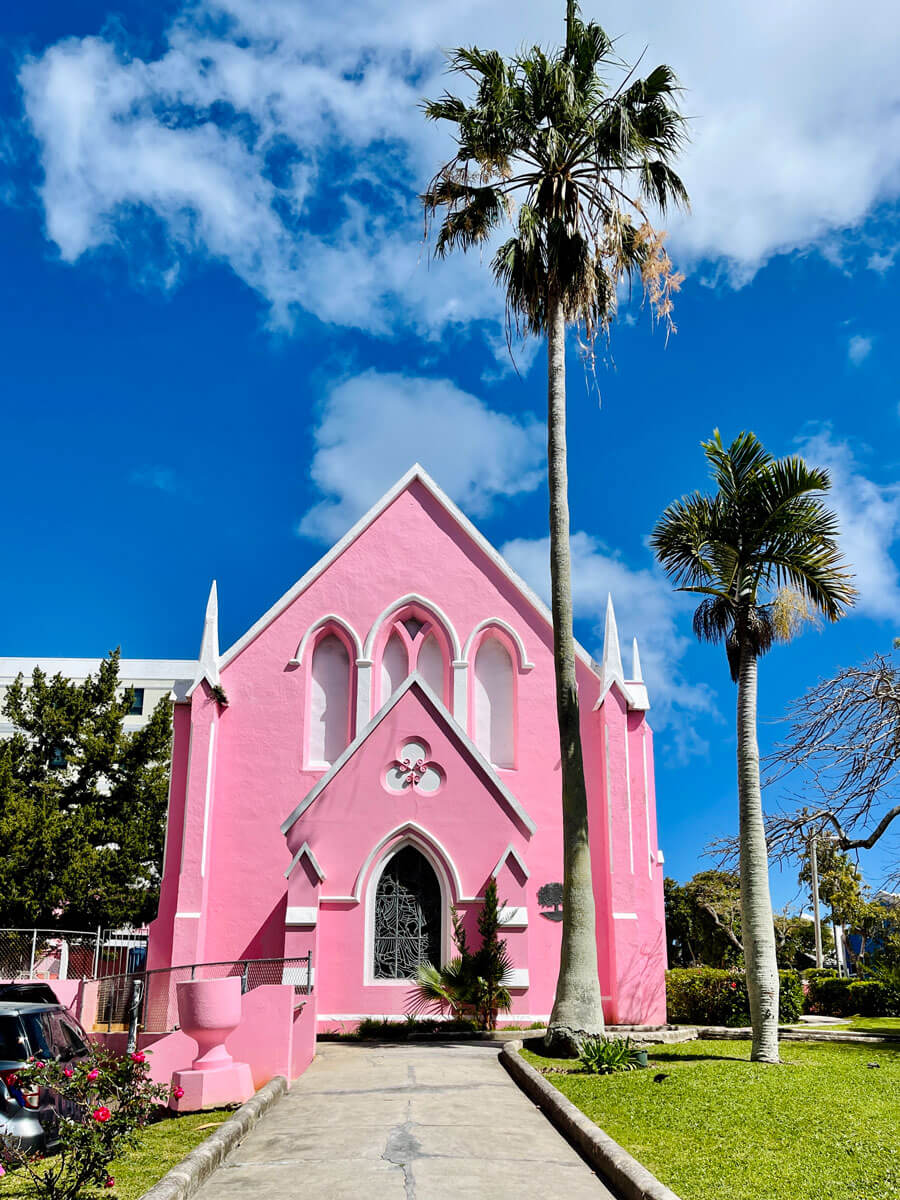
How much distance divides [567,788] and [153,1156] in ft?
27.3

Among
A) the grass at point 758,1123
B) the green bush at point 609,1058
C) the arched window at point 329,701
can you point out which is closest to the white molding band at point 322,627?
the arched window at point 329,701

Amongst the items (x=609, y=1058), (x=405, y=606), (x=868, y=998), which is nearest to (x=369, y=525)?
(x=405, y=606)

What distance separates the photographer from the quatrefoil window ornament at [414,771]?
19625mm

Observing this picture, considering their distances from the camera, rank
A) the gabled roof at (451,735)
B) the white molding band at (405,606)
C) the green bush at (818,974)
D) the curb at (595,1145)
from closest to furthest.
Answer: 1. the curb at (595,1145)
2. the gabled roof at (451,735)
3. the white molding band at (405,606)
4. the green bush at (818,974)

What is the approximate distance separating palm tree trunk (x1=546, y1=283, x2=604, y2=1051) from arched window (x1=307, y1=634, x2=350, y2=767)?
692cm

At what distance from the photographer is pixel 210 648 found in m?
22.2

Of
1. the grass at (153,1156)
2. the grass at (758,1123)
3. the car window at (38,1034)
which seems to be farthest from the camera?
the car window at (38,1034)

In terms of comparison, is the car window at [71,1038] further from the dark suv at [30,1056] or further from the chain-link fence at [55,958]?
the chain-link fence at [55,958]

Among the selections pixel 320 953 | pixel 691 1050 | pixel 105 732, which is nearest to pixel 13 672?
pixel 105 732

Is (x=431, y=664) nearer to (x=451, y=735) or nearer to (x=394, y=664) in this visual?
(x=394, y=664)

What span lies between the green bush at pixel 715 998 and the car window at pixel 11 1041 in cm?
1538

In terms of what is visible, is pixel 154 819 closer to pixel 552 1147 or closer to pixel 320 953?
pixel 320 953

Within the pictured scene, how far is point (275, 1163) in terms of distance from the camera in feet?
28.2

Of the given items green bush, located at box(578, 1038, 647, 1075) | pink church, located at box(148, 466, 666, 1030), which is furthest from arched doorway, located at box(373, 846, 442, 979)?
green bush, located at box(578, 1038, 647, 1075)
